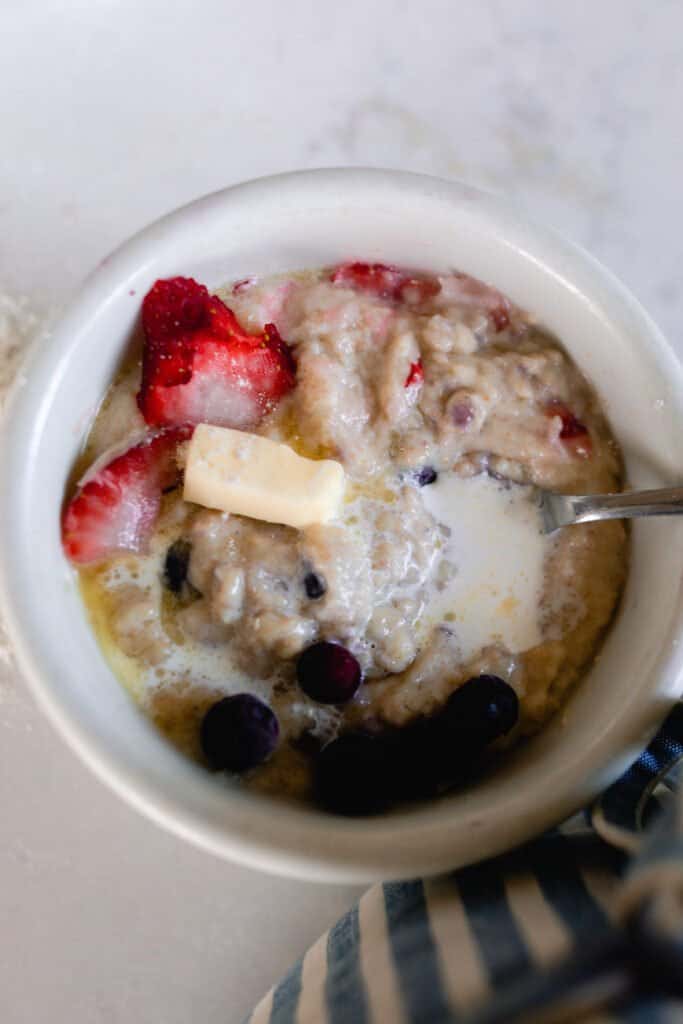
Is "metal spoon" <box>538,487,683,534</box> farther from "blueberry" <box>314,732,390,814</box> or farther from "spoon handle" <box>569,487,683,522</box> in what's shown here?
"blueberry" <box>314,732,390,814</box>

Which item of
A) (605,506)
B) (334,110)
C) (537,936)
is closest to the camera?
(537,936)

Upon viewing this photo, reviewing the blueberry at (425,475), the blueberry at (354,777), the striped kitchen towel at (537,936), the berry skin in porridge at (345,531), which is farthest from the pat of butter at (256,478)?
the striped kitchen towel at (537,936)

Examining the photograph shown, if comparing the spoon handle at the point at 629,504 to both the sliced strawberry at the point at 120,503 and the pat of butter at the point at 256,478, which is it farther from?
the sliced strawberry at the point at 120,503

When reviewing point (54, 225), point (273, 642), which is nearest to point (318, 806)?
point (273, 642)

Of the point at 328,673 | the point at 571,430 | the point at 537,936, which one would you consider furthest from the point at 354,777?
the point at 571,430

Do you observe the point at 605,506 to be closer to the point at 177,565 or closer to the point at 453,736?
the point at 453,736

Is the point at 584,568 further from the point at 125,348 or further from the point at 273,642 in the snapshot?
the point at 125,348
